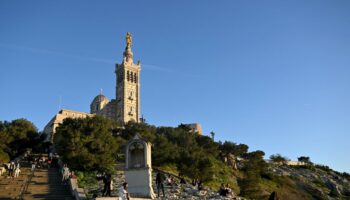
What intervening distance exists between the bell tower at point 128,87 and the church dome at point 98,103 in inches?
186

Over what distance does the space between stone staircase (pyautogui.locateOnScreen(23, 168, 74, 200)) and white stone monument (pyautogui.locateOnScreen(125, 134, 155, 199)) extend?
359 centimetres

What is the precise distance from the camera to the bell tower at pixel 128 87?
11134 centimetres

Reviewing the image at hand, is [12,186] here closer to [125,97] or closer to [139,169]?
[139,169]

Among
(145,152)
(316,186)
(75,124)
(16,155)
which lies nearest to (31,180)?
(145,152)

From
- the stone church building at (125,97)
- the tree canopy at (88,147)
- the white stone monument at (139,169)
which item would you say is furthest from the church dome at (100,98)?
the white stone monument at (139,169)

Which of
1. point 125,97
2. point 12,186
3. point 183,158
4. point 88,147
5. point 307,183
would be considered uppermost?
point 125,97

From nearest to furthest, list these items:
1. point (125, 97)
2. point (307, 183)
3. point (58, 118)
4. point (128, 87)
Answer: point (58, 118) → point (307, 183) → point (125, 97) → point (128, 87)

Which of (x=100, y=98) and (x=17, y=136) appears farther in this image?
(x=100, y=98)

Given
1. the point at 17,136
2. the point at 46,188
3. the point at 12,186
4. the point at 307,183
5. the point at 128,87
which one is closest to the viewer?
the point at 46,188

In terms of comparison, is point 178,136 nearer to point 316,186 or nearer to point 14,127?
point 14,127

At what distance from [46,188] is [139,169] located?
21.3 ft

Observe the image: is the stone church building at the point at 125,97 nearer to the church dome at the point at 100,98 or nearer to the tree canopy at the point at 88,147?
the church dome at the point at 100,98

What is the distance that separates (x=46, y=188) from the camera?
2586cm

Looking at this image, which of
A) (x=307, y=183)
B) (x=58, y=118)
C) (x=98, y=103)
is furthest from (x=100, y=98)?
(x=307, y=183)
